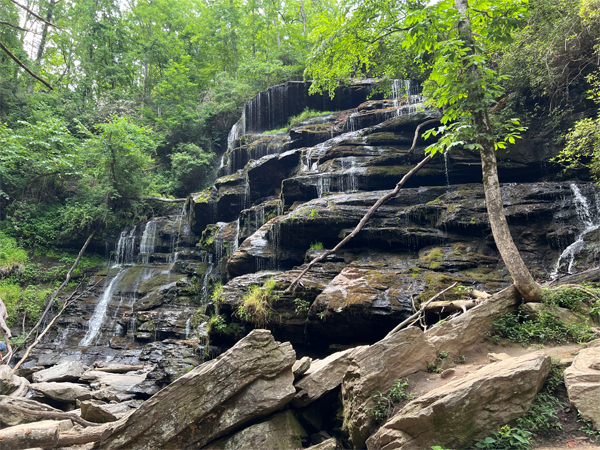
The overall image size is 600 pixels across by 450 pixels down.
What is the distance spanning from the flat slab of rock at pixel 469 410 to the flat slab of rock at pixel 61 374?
35.2ft

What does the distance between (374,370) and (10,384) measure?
876 centimetres

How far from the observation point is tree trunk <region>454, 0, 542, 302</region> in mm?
5891

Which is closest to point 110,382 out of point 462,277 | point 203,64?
point 462,277

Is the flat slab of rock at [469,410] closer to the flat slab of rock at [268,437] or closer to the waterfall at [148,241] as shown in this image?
the flat slab of rock at [268,437]

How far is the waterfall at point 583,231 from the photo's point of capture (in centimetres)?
893

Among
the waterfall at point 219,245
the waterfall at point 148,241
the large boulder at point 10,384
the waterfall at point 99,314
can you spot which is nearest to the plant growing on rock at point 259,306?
the large boulder at point 10,384

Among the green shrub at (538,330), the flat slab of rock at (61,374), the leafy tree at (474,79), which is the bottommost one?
the flat slab of rock at (61,374)

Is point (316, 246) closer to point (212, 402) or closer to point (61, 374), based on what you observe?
point (212, 402)

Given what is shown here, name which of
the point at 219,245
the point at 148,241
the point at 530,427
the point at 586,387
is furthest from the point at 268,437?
the point at 148,241

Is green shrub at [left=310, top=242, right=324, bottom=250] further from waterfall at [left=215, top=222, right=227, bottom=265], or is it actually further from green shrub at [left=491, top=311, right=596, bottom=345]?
waterfall at [left=215, top=222, right=227, bottom=265]

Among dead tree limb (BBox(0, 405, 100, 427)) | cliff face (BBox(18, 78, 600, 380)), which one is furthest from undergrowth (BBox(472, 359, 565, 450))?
dead tree limb (BBox(0, 405, 100, 427))

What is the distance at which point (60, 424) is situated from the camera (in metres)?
5.77

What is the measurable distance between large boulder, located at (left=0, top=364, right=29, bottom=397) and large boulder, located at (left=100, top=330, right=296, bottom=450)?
16.7ft

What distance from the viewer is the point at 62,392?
878 cm
